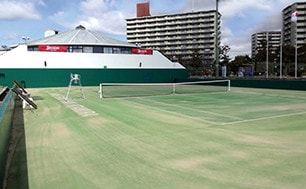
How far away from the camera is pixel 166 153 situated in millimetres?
6324

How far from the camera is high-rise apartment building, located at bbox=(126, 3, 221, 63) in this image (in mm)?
122625

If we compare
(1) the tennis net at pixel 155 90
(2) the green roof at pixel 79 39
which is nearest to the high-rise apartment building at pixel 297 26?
(2) the green roof at pixel 79 39

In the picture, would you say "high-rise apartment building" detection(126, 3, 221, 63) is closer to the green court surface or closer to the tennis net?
the tennis net

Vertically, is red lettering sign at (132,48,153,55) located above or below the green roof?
below

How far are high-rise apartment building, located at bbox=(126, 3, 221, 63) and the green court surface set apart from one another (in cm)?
10977

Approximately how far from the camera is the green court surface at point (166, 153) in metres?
4.78

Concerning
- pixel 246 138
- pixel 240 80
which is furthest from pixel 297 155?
pixel 240 80

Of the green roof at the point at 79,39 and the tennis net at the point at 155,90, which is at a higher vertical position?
the green roof at the point at 79,39

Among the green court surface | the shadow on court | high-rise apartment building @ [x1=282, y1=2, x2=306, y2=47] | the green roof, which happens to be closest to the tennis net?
the green court surface

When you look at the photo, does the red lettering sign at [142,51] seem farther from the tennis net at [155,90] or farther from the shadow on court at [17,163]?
the shadow on court at [17,163]

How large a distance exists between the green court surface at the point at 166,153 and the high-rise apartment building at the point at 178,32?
110 meters

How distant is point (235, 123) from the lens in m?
9.79

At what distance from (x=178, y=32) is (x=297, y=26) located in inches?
1908

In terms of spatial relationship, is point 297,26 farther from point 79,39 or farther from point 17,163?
point 17,163
